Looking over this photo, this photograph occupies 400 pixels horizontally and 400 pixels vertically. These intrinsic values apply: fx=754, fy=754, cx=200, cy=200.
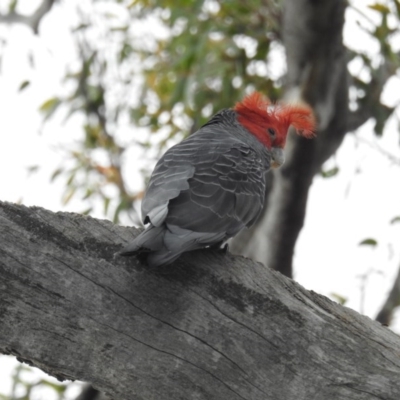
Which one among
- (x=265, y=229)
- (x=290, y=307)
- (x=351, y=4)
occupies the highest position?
(x=351, y=4)

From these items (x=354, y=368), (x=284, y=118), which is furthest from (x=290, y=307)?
(x=284, y=118)

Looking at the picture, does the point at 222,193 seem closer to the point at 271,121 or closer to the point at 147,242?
the point at 147,242

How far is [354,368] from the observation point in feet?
7.92

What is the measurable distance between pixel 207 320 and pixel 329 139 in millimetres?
3261

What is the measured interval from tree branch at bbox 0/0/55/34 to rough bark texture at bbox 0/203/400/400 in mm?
4865

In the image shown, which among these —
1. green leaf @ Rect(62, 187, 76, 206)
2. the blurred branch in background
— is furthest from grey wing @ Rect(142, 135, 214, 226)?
green leaf @ Rect(62, 187, 76, 206)

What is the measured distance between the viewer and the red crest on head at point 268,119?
13.6 feet

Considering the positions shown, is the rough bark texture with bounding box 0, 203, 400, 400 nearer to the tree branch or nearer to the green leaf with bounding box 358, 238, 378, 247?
the green leaf with bounding box 358, 238, 378, 247

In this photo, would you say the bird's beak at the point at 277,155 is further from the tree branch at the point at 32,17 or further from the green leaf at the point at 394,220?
the tree branch at the point at 32,17

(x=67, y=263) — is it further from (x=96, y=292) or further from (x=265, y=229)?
(x=265, y=229)

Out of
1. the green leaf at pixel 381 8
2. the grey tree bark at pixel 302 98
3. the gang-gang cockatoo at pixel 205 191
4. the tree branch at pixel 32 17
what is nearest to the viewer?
the gang-gang cockatoo at pixel 205 191

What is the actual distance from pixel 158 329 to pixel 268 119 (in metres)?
2.07

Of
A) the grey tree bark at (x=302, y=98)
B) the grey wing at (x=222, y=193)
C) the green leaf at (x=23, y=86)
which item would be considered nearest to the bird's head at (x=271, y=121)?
the grey wing at (x=222, y=193)

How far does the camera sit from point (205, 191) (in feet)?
9.56
